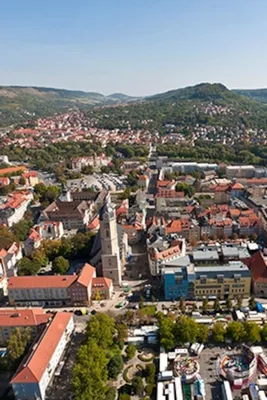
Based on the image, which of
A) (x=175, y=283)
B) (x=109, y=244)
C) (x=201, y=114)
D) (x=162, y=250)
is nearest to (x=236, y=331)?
(x=175, y=283)

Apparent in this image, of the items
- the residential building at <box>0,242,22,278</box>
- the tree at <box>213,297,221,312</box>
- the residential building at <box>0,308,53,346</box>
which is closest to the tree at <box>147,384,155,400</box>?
the residential building at <box>0,308,53,346</box>

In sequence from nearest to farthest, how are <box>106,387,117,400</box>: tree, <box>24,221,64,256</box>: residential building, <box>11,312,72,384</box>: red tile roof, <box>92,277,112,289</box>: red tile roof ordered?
<box>106,387,117,400</box>: tree
<box>11,312,72,384</box>: red tile roof
<box>92,277,112,289</box>: red tile roof
<box>24,221,64,256</box>: residential building

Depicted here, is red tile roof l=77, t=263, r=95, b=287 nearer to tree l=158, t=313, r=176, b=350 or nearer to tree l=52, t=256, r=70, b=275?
tree l=52, t=256, r=70, b=275

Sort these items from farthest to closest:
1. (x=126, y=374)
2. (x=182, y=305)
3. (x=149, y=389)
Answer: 1. (x=182, y=305)
2. (x=126, y=374)
3. (x=149, y=389)

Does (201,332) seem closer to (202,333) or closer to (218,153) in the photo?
(202,333)

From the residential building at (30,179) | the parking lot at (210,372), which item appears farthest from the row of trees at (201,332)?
the residential building at (30,179)

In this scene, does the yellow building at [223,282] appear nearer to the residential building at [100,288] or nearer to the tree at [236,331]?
the tree at [236,331]

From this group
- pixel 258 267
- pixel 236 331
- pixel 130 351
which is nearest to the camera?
pixel 130 351
